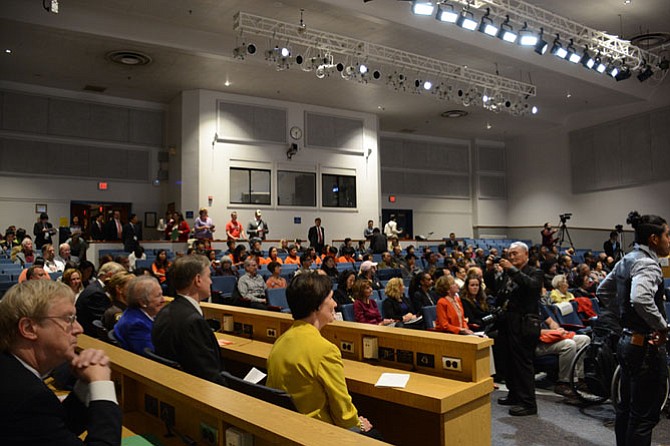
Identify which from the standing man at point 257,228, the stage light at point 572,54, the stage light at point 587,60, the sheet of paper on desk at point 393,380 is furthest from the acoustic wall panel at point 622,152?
the sheet of paper on desk at point 393,380

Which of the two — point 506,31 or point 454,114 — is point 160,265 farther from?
point 454,114

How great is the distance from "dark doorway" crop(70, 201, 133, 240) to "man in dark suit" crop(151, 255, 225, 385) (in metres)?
11.9

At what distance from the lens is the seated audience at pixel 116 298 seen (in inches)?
146

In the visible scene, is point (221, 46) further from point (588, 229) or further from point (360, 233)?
point (588, 229)

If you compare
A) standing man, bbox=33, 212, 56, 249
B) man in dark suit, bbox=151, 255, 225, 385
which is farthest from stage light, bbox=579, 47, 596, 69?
standing man, bbox=33, 212, 56, 249

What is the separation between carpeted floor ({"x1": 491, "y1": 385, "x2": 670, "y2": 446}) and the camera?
3535 millimetres

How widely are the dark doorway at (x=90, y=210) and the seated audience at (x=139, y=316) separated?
11.5 meters

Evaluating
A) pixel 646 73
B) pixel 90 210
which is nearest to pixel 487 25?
pixel 646 73

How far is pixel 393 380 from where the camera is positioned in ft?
8.60

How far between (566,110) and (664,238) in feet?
49.6

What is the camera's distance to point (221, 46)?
10.7 meters

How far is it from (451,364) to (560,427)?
1650mm

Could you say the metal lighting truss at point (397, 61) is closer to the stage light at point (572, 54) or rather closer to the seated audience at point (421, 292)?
the stage light at point (572, 54)

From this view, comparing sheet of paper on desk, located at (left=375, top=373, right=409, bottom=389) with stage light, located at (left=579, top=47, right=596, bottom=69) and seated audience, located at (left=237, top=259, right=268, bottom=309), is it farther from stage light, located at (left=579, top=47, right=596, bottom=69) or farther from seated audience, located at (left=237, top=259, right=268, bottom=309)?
stage light, located at (left=579, top=47, right=596, bottom=69)
